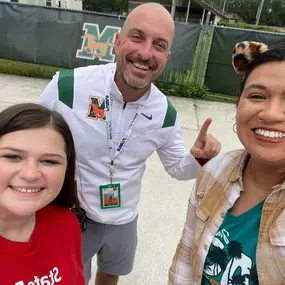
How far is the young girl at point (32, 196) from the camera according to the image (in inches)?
44.7

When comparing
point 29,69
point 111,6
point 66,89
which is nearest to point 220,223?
point 66,89

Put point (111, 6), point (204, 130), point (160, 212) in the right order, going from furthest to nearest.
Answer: point (111, 6) → point (160, 212) → point (204, 130)

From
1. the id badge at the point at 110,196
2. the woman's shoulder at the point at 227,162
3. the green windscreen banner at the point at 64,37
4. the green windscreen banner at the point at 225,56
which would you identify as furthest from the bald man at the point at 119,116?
the green windscreen banner at the point at 225,56

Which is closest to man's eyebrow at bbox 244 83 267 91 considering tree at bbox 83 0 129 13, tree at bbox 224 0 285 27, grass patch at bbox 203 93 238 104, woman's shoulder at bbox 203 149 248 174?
woman's shoulder at bbox 203 149 248 174

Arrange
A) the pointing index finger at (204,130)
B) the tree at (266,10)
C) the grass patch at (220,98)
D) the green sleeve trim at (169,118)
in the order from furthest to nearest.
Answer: the tree at (266,10) < the grass patch at (220,98) < the green sleeve trim at (169,118) < the pointing index finger at (204,130)

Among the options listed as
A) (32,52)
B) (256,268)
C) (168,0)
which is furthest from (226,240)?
(168,0)

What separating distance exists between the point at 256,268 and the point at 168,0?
50.8 meters

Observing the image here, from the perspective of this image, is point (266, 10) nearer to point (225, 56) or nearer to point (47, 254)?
point (225, 56)

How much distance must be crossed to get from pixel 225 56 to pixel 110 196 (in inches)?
250

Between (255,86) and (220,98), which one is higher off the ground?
(255,86)

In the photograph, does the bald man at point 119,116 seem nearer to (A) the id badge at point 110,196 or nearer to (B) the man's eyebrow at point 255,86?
(A) the id badge at point 110,196

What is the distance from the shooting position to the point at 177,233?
3.09 m

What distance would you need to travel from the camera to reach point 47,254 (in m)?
1.24

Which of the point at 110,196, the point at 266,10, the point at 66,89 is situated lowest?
the point at 266,10
